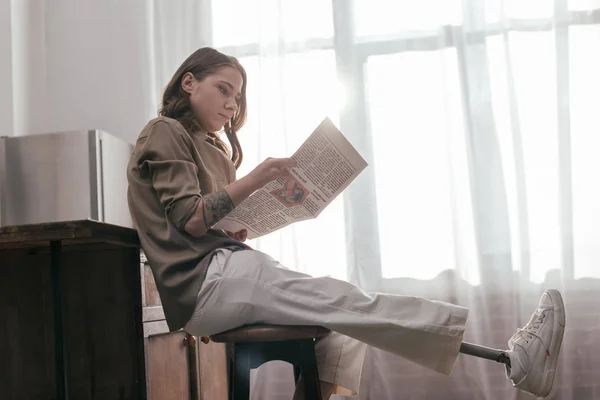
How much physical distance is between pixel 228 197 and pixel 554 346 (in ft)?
2.55

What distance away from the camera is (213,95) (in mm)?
1724

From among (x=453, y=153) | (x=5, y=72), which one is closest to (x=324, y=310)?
(x=453, y=153)

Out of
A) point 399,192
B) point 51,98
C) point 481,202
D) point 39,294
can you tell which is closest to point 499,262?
point 481,202

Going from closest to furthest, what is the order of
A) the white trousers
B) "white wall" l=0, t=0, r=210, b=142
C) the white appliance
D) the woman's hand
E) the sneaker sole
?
the white trousers → the sneaker sole → the woman's hand → the white appliance → "white wall" l=0, t=0, r=210, b=142

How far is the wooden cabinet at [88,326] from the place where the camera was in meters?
1.67

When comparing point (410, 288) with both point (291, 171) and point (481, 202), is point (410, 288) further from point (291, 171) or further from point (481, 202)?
point (291, 171)

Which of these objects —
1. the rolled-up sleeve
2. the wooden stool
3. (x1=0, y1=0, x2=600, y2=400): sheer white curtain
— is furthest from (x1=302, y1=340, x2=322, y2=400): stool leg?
(x1=0, y1=0, x2=600, y2=400): sheer white curtain

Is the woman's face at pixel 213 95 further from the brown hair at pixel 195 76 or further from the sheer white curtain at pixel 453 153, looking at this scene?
the sheer white curtain at pixel 453 153

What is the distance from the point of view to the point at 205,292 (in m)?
1.45

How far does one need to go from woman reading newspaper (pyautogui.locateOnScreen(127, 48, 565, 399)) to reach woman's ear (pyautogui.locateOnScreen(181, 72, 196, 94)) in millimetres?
112

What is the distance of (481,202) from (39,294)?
5.20ft

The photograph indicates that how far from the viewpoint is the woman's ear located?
5.73 feet

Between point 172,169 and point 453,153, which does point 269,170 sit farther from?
point 453,153

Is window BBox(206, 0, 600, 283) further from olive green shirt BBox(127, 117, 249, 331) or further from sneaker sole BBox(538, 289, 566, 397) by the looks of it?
olive green shirt BBox(127, 117, 249, 331)
